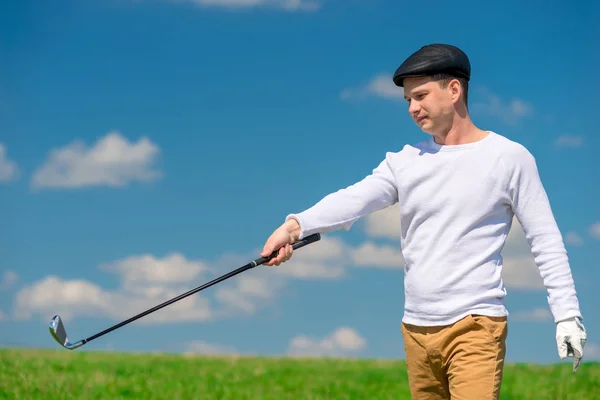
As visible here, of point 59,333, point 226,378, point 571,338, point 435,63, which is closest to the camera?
point 571,338

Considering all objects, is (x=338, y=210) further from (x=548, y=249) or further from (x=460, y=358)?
(x=548, y=249)

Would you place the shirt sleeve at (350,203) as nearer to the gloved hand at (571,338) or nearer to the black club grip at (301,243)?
the black club grip at (301,243)

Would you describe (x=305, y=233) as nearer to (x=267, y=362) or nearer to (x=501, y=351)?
(x=501, y=351)

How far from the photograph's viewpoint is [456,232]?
433 centimetres

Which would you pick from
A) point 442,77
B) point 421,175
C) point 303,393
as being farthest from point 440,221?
point 303,393

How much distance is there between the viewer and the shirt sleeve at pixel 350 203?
4512mm

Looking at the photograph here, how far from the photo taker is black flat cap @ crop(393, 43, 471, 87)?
4395 millimetres

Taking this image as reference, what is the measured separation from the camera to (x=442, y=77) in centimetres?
444

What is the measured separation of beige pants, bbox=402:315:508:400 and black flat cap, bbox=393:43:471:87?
1410 millimetres

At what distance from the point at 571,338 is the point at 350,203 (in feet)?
4.77

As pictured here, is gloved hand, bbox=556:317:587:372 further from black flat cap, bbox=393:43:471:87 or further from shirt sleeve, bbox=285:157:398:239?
black flat cap, bbox=393:43:471:87

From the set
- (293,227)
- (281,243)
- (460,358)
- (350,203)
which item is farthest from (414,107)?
(460,358)

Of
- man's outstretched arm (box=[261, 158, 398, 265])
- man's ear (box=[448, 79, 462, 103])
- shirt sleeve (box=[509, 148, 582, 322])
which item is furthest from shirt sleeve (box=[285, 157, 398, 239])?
shirt sleeve (box=[509, 148, 582, 322])

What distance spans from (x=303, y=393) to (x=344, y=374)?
1.23 meters
